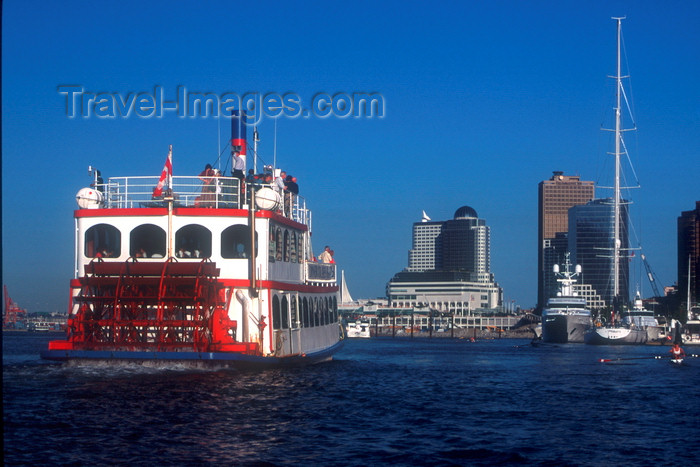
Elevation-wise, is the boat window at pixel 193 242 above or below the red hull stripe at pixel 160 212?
below

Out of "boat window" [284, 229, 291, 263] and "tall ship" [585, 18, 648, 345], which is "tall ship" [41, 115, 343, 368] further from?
"tall ship" [585, 18, 648, 345]

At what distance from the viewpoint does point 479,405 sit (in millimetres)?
26406

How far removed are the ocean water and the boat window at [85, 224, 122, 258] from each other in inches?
167

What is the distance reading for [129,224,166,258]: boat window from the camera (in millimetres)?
30266

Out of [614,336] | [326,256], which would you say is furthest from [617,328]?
[326,256]

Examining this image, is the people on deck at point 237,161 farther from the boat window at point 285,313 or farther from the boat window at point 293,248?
the boat window at point 285,313

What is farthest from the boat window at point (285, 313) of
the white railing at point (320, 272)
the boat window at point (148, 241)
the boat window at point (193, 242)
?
the boat window at point (148, 241)

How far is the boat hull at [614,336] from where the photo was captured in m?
98.9

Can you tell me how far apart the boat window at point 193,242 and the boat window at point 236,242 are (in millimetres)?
571

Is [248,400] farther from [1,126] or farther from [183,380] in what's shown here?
[1,126]

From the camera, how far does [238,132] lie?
3400 cm

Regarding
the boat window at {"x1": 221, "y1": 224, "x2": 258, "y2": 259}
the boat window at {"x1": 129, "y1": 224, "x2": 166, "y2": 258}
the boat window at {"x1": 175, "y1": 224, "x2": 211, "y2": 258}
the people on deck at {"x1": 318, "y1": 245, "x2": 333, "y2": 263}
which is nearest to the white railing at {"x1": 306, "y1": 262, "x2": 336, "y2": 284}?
the people on deck at {"x1": 318, "y1": 245, "x2": 333, "y2": 263}

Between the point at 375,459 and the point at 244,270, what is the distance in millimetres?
14464

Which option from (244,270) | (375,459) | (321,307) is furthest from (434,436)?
(321,307)
